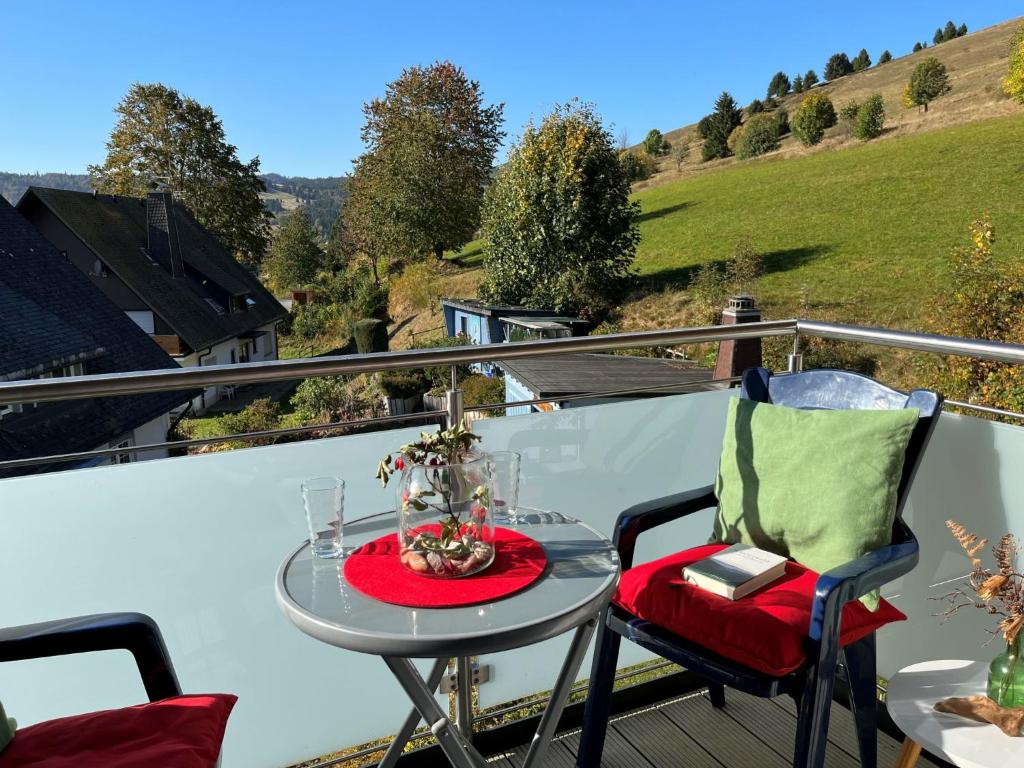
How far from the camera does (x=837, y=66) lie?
5575cm

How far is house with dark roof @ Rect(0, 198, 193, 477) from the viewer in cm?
1700

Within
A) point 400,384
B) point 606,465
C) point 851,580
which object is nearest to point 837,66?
point 400,384

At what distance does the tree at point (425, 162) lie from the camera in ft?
96.7

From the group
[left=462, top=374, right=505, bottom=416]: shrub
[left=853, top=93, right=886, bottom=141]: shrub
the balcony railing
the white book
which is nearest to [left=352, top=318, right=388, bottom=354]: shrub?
[left=462, top=374, right=505, bottom=416]: shrub

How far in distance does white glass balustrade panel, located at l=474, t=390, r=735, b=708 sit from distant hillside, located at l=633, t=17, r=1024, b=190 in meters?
27.6

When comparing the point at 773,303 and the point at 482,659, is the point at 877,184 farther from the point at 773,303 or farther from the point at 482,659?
the point at 482,659

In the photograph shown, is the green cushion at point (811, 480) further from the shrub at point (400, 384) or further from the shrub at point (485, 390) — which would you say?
the shrub at point (400, 384)

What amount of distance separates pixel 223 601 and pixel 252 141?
59011 mm

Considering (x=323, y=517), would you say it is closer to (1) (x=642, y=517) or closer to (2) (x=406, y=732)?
(2) (x=406, y=732)

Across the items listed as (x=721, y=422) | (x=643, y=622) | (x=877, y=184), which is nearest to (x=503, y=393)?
(x=721, y=422)

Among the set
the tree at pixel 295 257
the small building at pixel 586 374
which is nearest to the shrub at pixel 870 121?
the small building at pixel 586 374

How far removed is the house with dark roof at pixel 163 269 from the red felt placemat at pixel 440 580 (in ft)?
81.9

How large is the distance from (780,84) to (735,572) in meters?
59.9

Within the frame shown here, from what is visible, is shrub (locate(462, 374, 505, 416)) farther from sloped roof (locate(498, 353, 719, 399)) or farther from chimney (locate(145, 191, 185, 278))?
chimney (locate(145, 191, 185, 278))
